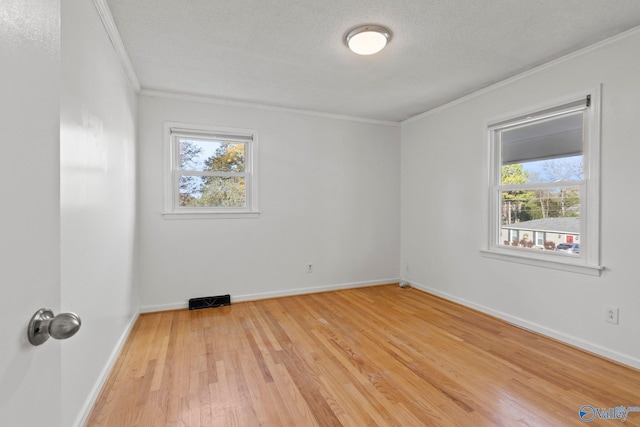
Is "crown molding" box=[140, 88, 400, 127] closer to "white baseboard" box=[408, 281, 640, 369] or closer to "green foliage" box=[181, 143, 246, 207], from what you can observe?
"green foliage" box=[181, 143, 246, 207]

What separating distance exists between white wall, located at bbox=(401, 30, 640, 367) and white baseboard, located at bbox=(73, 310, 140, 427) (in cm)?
354

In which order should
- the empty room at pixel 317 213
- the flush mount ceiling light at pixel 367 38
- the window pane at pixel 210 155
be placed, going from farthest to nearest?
the window pane at pixel 210 155, the flush mount ceiling light at pixel 367 38, the empty room at pixel 317 213

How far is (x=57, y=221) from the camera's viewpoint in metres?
0.68

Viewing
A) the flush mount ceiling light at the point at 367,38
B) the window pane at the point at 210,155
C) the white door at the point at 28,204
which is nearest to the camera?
the white door at the point at 28,204

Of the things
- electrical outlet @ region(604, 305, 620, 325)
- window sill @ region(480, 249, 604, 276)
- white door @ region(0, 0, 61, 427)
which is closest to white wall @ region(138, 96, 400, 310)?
window sill @ region(480, 249, 604, 276)

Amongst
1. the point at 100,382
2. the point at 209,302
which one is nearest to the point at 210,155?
the point at 209,302

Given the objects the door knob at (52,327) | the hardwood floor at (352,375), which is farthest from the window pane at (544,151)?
the door knob at (52,327)

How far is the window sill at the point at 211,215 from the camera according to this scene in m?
3.42

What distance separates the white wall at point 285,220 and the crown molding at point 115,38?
0.51 m

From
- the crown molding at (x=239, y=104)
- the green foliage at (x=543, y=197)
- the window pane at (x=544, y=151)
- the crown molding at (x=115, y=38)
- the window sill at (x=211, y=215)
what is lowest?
the window sill at (x=211, y=215)

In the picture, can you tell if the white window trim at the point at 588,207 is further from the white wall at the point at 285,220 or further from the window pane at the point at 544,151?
the white wall at the point at 285,220

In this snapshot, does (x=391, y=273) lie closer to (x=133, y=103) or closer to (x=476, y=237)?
(x=476, y=237)

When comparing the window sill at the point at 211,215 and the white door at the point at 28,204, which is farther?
the window sill at the point at 211,215

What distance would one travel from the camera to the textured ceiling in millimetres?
1978
